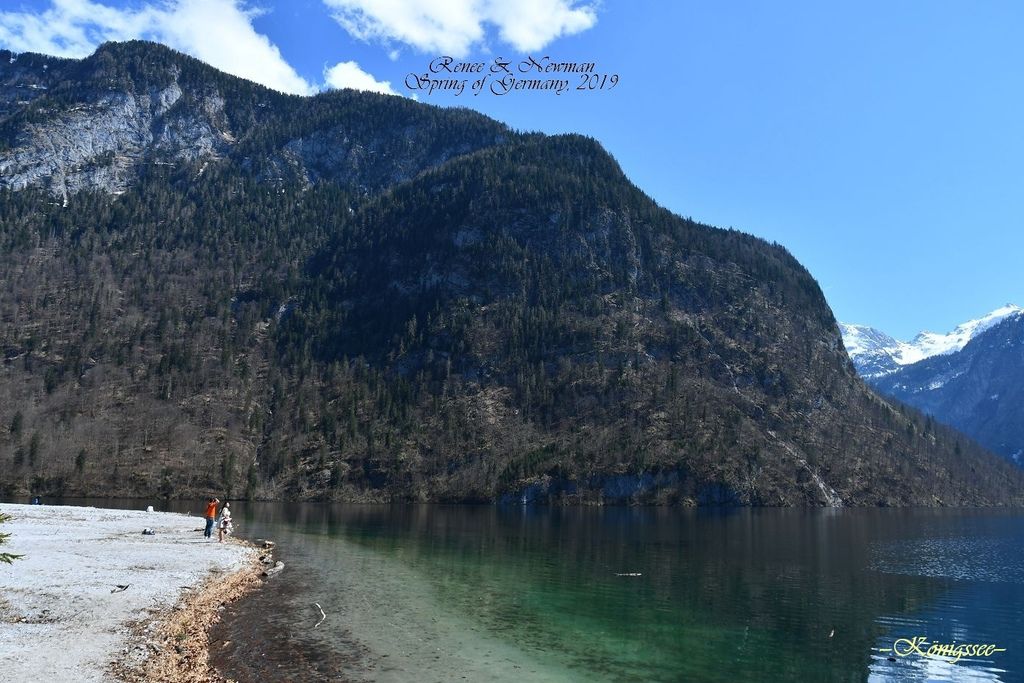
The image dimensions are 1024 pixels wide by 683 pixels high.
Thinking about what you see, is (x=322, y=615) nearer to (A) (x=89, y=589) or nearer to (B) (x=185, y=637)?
(B) (x=185, y=637)

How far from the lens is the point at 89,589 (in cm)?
3653

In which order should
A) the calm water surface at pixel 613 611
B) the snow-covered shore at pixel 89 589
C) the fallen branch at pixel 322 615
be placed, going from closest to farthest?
the snow-covered shore at pixel 89 589
the calm water surface at pixel 613 611
the fallen branch at pixel 322 615

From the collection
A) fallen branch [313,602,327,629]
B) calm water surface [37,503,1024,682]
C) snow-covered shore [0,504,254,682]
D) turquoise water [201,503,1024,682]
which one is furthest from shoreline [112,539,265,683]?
fallen branch [313,602,327,629]

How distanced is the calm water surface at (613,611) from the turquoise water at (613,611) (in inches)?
6.3

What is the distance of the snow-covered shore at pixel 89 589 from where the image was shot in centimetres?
2484

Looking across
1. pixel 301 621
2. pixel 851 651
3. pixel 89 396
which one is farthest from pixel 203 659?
pixel 89 396

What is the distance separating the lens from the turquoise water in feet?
100

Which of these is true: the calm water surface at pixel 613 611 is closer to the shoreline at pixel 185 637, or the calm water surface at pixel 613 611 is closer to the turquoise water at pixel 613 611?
the turquoise water at pixel 613 611

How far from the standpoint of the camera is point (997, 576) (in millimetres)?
65750

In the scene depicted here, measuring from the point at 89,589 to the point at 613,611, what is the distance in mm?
30048

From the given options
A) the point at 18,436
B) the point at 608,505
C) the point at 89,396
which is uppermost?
the point at 89,396

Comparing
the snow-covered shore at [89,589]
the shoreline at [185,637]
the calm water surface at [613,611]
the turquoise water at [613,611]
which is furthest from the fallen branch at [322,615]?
the snow-covered shore at [89,589]

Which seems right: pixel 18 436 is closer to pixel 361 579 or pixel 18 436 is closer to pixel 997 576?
pixel 361 579

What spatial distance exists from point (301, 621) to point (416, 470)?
15720 cm
